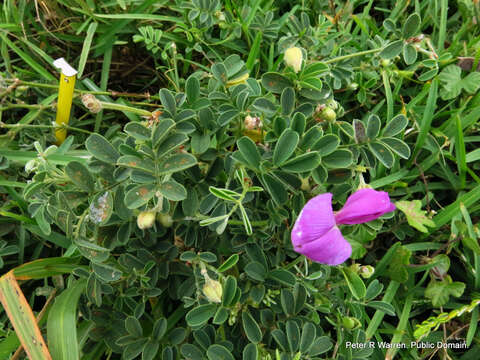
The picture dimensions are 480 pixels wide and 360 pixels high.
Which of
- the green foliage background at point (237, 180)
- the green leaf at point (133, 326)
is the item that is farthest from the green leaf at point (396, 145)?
the green leaf at point (133, 326)

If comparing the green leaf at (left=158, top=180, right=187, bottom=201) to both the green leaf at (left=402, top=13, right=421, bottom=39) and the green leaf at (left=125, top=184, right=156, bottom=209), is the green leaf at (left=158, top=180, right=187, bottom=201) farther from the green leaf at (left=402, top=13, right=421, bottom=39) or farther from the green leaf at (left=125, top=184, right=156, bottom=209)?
the green leaf at (left=402, top=13, right=421, bottom=39)

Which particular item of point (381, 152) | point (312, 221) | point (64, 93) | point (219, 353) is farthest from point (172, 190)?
point (64, 93)

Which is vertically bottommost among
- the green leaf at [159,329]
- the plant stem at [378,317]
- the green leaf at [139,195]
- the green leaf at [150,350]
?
the plant stem at [378,317]

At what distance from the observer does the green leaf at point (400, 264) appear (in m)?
1.22

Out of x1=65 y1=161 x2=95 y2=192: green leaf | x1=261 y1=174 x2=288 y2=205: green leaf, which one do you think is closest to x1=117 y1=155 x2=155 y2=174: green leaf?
x1=65 y1=161 x2=95 y2=192: green leaf

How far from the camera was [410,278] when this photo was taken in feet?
4.31

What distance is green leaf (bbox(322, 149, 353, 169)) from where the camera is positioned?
90 cm

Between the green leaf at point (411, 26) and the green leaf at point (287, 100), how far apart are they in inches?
16.9

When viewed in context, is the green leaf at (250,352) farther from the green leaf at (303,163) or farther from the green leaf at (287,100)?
the green leaf at (287,100)

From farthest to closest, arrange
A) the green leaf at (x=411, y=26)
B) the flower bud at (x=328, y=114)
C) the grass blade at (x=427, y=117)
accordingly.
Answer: the grass blade at (x=427, y=117) → the green leaf at (x=411, y=26) → the flower bud at (x=328, y=114)

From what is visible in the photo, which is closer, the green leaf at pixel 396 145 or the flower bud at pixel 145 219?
the flower bud at pixel 145 219

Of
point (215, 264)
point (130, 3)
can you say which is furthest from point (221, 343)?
point (130, 3)

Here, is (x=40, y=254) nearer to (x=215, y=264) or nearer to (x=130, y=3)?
(x=215, y=264)

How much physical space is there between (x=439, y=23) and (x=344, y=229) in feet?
3.25
